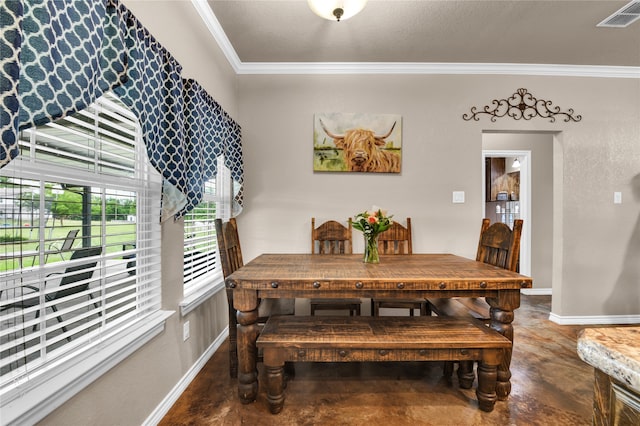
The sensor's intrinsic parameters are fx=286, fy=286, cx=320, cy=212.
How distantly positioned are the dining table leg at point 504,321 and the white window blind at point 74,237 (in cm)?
196

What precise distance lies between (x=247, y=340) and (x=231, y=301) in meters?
0.37

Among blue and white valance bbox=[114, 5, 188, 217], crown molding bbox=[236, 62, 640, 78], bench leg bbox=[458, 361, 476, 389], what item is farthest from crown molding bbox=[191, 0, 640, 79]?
bench leg bbox=[458, 361, 476, 389]

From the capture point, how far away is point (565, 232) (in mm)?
3016

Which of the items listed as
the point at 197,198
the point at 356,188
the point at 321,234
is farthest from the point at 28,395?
the point at 356,188

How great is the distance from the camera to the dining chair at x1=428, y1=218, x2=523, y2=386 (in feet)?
6.08

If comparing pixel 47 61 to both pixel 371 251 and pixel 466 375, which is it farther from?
pixel 466 375

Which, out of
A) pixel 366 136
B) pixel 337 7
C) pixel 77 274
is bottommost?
pixel 77 274

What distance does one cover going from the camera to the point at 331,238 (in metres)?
2.76

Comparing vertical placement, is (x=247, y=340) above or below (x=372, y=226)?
below

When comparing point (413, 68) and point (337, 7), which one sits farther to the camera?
point (413, 68)

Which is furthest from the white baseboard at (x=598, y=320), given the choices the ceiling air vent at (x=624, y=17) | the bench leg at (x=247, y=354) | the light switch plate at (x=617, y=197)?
the bench leg at (x=247, y=354)

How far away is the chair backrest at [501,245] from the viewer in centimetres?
187

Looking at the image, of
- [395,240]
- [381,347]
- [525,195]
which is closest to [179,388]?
[381,347]

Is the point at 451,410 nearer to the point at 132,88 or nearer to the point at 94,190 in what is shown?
the point at 94,190
